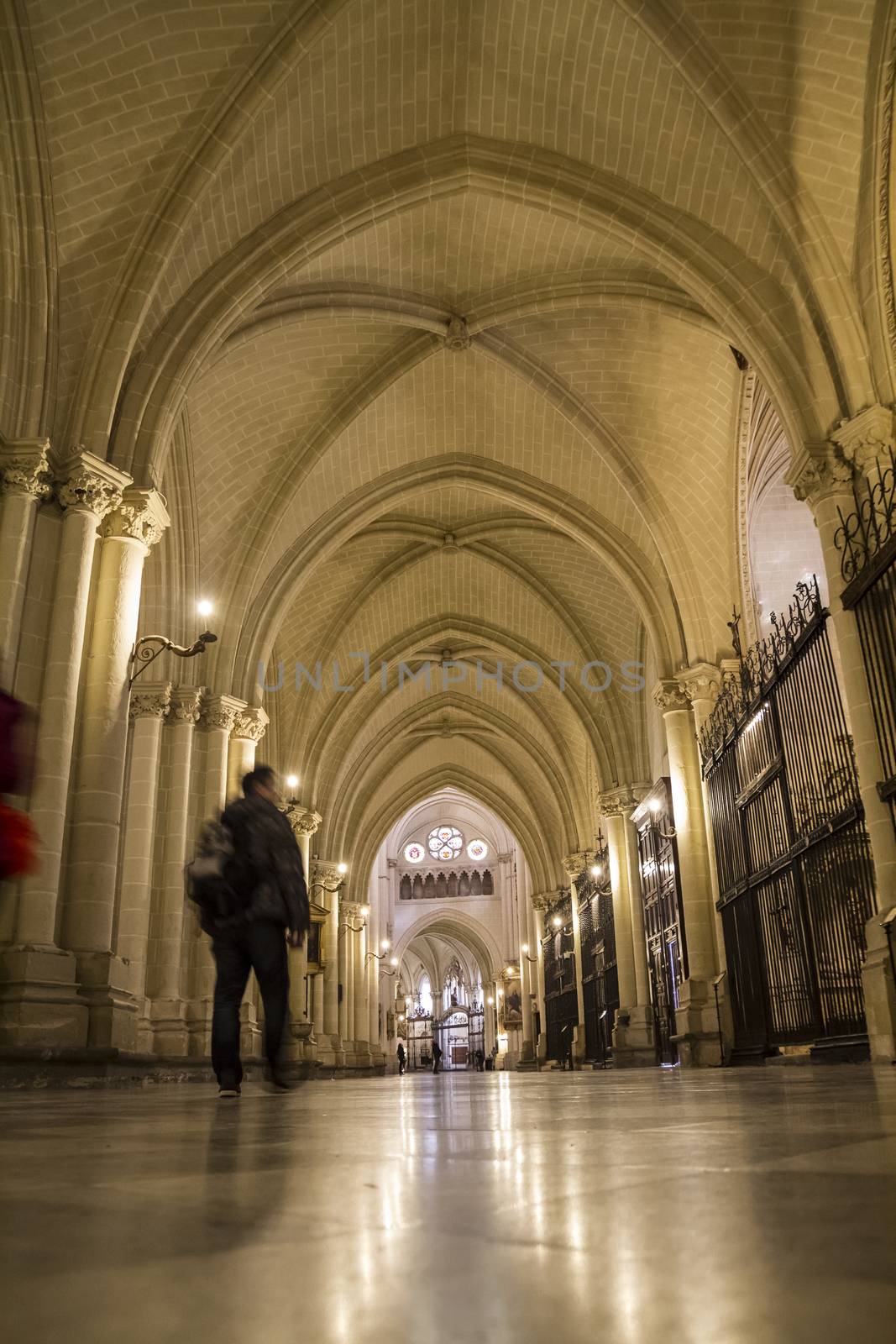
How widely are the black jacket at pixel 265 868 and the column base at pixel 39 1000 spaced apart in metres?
3.74

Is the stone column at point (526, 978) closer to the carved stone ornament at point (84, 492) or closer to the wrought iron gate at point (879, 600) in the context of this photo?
the wrought iron gate at point (879, 600)

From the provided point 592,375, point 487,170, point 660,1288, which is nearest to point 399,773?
point 592,375

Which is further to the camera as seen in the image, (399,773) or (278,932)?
(399,773)

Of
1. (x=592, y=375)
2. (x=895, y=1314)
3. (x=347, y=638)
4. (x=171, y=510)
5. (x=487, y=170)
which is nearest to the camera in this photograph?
(x=895, y=1314)

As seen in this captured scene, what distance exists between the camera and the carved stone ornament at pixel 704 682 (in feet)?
45.1

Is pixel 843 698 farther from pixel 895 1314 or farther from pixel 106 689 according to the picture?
pixel 895 1314

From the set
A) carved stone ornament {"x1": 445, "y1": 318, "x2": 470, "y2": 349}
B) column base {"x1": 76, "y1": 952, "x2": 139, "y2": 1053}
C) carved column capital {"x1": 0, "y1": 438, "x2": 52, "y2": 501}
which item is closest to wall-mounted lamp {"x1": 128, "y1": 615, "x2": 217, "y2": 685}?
carved column capital {"x1": 0, "y1": 438, "x2": 52, "y2": 501}

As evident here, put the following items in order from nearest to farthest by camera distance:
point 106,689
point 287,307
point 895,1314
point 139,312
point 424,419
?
point 895,1314, point 106,689, point 139,312, point 287,307, point 424,419

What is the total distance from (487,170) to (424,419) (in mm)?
4783

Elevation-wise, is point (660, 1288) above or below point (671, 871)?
below

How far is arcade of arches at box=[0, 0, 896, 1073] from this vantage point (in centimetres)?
848

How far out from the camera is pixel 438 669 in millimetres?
25828

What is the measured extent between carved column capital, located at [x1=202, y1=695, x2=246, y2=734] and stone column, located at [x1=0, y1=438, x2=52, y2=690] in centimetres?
487

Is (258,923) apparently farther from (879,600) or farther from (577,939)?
(577,939)
